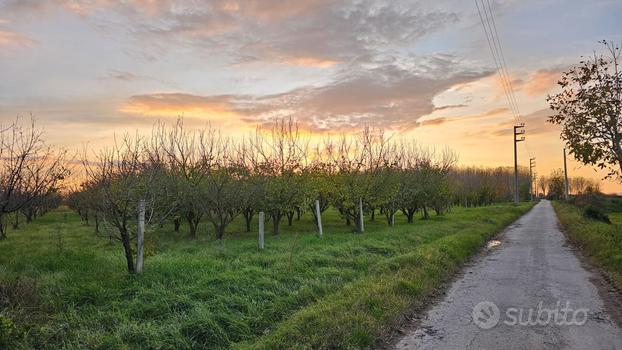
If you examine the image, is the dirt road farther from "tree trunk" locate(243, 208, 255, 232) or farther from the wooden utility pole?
"tree trunk" locate(243, 208, 255, 232)

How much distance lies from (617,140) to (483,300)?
10.8 m

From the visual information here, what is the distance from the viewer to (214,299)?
773 centimetres

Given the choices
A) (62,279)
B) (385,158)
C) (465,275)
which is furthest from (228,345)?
(385,158)

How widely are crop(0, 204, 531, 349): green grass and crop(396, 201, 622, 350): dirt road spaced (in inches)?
27.0

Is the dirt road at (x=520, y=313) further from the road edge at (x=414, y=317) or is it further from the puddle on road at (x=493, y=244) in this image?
the puddle on road at (x=493, y=244)

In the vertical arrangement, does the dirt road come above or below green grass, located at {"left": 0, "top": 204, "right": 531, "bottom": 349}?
below

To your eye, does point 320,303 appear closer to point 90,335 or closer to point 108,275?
point 90,335

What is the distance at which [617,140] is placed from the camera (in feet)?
49.7

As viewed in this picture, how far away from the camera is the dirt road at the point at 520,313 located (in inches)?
235

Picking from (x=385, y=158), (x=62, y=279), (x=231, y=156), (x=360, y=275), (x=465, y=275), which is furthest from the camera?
(x=385, y=158)

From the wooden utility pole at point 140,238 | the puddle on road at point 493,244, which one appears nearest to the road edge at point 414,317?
the wooden utility pole at point 140,238

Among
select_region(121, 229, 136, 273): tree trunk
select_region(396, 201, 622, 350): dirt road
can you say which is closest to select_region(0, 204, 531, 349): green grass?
select_region(121, 229, 136, 273): tree trunk

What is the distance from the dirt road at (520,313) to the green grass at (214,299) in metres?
0.69

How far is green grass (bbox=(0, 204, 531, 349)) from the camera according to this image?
20.2ft
